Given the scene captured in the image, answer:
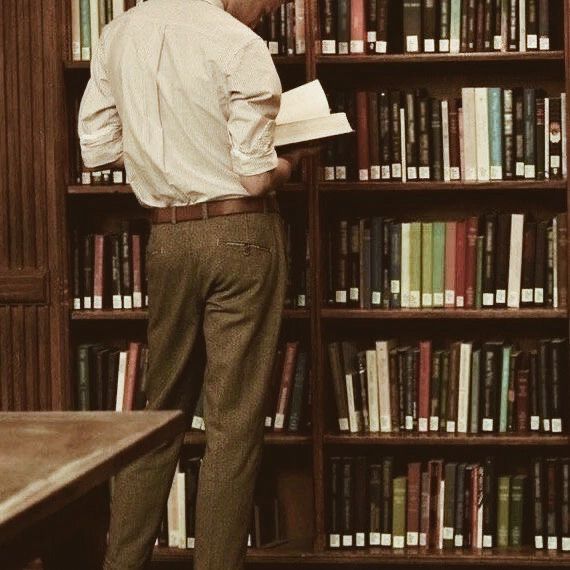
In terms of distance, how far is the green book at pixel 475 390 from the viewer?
10.3ft

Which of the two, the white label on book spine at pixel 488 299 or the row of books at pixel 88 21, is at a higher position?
the row of books at pixel 88 21

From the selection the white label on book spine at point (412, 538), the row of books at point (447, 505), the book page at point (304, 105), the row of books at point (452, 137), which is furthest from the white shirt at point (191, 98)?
the white label on book spine at point (412, 538)

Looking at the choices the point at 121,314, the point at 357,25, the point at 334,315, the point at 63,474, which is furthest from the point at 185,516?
the point at 63,474

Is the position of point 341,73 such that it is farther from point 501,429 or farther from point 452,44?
point 501,429

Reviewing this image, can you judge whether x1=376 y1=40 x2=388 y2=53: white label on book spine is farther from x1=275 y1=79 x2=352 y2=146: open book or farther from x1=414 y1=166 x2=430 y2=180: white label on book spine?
x1=275 y1=79 x2=352 y2=146: open book

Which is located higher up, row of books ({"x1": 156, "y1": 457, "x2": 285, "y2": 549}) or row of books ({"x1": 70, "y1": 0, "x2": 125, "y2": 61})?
row of books ({"x1": 70, "y1": 0, "x2": 125, "y2": 61})

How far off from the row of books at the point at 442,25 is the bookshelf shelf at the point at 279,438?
1.01m

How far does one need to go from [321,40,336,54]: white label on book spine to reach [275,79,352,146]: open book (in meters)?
0.49

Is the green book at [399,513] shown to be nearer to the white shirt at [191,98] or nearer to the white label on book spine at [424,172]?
the white label on book spine at [424,172]

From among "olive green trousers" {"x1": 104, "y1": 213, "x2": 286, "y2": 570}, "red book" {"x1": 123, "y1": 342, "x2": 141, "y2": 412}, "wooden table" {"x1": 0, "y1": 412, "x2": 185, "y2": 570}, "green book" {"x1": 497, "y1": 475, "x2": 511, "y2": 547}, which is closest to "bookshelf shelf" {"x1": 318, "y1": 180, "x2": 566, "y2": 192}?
"olive green trousers" {"x1": 104, "y1": 213, "x2": 286, "y2": 570}

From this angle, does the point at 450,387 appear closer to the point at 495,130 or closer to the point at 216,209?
the point at 495,130

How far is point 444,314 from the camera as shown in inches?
122

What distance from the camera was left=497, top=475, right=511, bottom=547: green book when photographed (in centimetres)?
315

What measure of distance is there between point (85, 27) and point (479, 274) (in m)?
1.22
